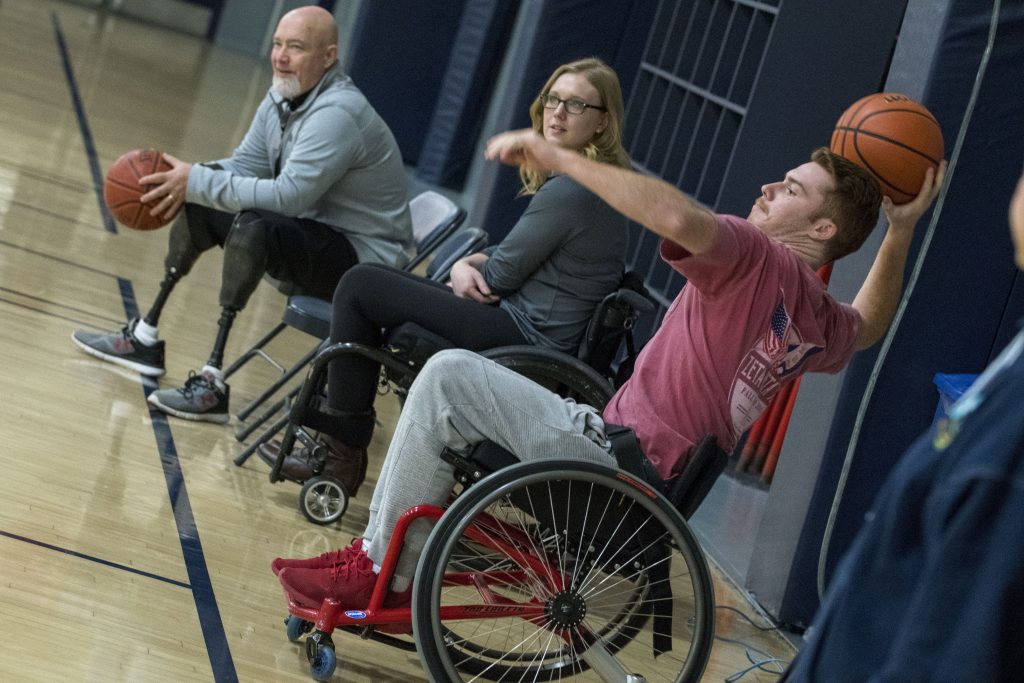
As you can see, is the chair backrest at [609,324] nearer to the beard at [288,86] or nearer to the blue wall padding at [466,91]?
the beard at [288,86]

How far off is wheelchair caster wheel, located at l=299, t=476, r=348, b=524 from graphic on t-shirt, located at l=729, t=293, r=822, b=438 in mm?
1128

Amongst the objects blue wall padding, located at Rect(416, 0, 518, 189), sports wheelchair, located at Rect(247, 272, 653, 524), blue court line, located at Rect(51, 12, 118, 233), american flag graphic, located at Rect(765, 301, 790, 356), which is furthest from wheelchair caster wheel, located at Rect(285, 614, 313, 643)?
blue wall padding, located at Rect(416, 0, 518, 189)

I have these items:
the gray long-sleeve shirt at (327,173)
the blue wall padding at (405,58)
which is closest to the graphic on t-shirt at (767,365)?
the gray long-sleeve shirt at (327,173)

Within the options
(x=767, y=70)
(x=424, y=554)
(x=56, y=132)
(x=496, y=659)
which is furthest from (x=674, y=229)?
(x=56, y=132)

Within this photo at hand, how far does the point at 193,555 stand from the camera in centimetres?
273

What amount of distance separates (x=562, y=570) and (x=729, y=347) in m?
0.48

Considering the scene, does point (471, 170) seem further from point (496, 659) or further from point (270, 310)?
point (496, 659)

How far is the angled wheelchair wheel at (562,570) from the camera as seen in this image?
2111 mm

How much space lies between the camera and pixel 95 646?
2.25m

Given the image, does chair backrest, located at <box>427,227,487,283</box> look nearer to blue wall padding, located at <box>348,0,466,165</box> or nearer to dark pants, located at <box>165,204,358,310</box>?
dark pants, located at <box>165,204,358,310</box>

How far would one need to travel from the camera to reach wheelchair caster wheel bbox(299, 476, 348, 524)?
121 inches

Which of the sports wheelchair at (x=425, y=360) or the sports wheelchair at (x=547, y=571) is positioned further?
the sports wheelchair at (x=425, y=360)

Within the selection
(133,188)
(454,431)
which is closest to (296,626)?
(454,431)

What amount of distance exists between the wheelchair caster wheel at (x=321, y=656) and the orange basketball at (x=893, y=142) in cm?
136
